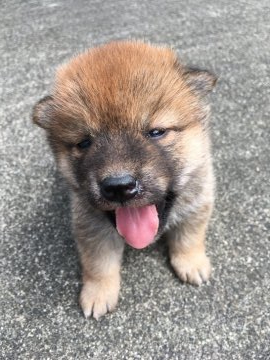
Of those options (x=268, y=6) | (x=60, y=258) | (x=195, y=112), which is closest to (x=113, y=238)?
(x=60, y=258)

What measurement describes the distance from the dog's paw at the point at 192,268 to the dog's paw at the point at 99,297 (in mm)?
361

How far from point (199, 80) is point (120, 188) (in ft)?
2.65

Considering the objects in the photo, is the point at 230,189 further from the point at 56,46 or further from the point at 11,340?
the point at 56,46

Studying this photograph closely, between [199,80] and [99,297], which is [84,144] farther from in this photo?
[99,297]

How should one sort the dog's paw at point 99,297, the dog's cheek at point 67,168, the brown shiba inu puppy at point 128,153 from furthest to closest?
the dog's paw at point 99,297 → the dog's cheek at point 67,168 → the brown shiba inu puppy at point 128,153

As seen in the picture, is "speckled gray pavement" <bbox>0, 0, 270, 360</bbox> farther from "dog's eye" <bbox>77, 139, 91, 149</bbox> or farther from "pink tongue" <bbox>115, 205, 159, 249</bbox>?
"dog's eye" <bbox>77, 139, 91, 149</bbox>

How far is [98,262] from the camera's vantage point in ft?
8.00

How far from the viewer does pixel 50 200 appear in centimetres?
298

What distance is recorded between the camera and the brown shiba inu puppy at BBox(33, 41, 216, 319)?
192 centimetres

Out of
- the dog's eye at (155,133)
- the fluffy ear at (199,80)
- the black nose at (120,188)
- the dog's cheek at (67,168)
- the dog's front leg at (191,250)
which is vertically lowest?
the dog's front leg at (191,250)

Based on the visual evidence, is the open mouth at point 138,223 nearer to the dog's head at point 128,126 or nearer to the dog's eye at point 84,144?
the dog's head at point 128,126

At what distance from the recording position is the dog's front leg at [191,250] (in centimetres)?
252

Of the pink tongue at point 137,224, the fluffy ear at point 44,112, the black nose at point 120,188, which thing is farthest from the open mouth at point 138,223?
the fluffy ear at point 44,112

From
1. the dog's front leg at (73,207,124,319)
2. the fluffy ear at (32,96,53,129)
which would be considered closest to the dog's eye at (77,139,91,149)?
the fluffy ear at (32,96,53,129)
